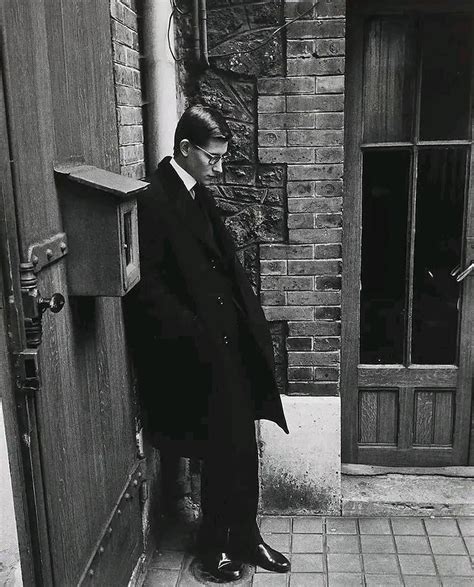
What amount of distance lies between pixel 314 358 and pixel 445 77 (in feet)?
5.34

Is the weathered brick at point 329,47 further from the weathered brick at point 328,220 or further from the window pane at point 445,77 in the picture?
the weathered brick at point 328,220

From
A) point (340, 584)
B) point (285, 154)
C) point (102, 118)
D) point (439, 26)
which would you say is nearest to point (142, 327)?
point (102, 118)

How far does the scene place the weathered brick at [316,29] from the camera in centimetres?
353

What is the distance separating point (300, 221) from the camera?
375 centimetres

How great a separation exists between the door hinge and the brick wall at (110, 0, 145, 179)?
1230 mm

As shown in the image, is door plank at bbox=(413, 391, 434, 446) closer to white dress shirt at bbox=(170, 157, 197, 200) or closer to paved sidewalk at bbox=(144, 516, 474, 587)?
paved sidewalk at bbox=(144, 516, 474, 587)

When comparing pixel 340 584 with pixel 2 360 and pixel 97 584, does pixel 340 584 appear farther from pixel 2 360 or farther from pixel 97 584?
pixel 2 360

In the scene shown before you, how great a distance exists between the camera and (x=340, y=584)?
3.44m

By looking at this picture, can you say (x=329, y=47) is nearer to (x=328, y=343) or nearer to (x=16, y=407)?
(x=328, y=343)

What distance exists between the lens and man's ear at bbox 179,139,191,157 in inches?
127

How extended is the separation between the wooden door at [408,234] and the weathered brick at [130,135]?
1139 millimetres

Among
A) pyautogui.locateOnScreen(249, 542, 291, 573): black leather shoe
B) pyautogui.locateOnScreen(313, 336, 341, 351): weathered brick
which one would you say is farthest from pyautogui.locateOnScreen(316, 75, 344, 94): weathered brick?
pyautogui.locateOnScreen(249, 542, 291, 573): black leather shoe

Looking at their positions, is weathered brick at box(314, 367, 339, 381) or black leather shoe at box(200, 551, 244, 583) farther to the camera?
weathered brick at box(314, 367, 339, 381)

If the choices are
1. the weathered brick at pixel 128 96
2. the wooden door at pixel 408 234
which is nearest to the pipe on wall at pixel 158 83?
the weathered brick at pixel 128 96
